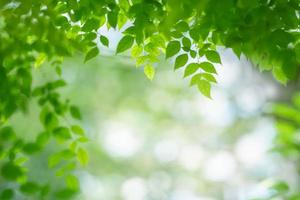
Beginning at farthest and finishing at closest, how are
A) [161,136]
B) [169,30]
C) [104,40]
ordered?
[161,136]
[104,40]
[169,30]

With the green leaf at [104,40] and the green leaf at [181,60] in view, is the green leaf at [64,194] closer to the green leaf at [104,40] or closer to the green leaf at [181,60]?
the green leaf at [104,40]

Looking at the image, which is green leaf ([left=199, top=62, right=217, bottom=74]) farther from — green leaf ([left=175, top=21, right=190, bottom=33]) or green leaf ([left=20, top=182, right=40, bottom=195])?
green leaf ([left=20, top=182, right=40, bottom=195])

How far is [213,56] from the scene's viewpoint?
1.85m

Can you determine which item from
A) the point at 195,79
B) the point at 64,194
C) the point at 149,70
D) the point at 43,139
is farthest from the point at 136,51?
the point at 64,194

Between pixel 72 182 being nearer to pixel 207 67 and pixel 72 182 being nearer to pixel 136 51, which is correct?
pixel 136 51

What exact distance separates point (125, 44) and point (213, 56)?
262 millimetres

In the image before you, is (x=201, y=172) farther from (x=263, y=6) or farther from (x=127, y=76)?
(x=263, y=6)

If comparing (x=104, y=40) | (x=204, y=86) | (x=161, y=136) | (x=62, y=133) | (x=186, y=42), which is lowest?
(x=204, y=86)

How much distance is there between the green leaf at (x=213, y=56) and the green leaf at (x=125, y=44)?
228 mm

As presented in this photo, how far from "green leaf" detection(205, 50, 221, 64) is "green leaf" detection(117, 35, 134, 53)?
23 centimetres

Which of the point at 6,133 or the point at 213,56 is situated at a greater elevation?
the point at 6,133

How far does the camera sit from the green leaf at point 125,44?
187cm

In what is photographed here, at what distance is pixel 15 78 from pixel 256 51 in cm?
103

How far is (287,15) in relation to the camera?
170cm
